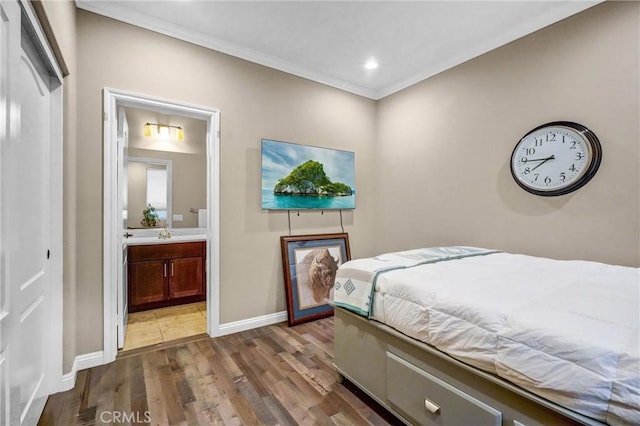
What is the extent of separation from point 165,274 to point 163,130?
6.80 feet

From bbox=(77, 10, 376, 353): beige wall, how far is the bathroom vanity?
1.10 meters

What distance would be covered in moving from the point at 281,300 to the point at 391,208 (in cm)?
181

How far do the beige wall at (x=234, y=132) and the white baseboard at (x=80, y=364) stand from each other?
6cm

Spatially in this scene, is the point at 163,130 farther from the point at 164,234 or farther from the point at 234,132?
the point at 234,132

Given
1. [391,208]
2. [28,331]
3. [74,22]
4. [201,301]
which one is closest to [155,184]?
[201,301]

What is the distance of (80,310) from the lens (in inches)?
87.6

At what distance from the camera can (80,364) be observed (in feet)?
7.26

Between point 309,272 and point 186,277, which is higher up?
point 309,272

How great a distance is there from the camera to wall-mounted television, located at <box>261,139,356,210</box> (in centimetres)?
314

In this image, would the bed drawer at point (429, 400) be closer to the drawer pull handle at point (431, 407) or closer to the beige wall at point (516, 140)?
the drawer pull handle at point (431, 407)

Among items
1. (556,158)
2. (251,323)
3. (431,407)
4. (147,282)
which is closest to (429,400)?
(431,407)

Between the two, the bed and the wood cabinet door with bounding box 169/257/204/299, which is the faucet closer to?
the wood cabinet door with bounding box 169/257/204/299

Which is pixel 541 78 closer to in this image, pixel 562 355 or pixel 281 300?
pixel 562 355

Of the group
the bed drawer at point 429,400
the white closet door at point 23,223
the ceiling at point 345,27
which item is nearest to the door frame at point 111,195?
the white closet door at point 23,223
